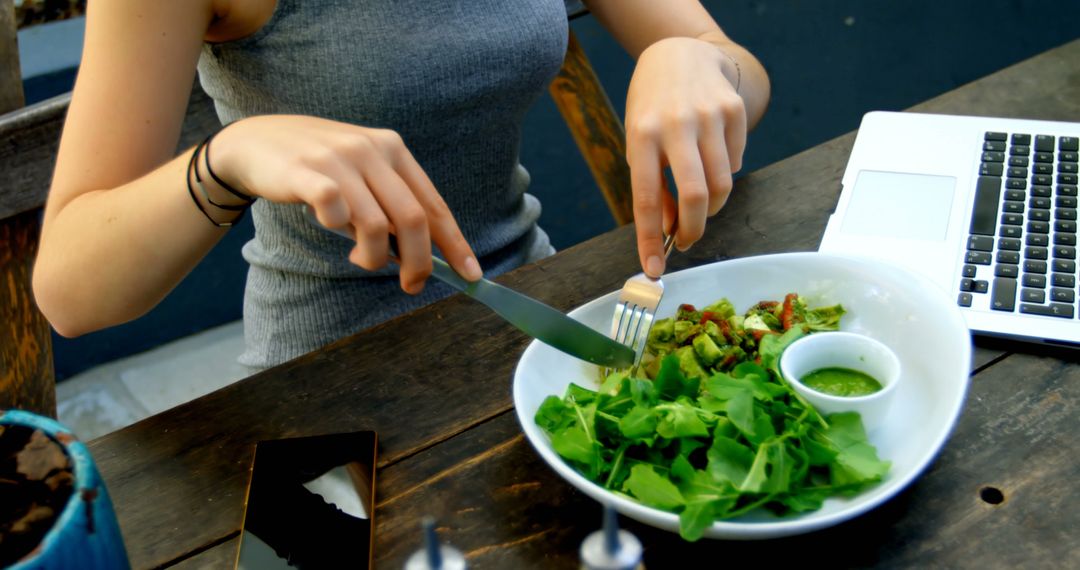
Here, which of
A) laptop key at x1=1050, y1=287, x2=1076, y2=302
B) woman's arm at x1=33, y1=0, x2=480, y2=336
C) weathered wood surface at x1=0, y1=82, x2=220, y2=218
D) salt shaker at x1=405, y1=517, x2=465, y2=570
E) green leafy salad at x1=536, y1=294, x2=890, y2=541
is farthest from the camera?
weathered wood surface at x1=0, y1=82, x2=220, y2=218

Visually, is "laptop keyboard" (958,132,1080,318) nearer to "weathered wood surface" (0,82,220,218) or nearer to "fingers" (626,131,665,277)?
"fingers" (626,131,665,277)

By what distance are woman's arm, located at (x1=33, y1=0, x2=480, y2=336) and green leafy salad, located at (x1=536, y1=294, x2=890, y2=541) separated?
0.16m

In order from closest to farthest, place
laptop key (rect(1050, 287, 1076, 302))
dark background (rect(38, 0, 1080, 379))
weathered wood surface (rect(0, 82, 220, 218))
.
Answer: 1. laptop key (rect(1050, 287, 1076, 302))
2. weathered wood surface (rect(0, 82, 220, 218))
3. dark background (rect(38, 0, 1080, 379))

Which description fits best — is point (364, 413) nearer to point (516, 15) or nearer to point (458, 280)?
point (458, 280)

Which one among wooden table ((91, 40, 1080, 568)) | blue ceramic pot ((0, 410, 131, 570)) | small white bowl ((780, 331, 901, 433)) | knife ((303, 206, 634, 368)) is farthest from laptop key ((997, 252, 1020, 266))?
blue ceramic pot ((0, 410, 131, 570))


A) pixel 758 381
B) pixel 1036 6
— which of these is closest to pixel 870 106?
pixel 1036 6

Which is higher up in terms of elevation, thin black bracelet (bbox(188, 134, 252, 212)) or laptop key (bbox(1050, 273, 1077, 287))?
thin black bracelet (bbox(188, 134, 252, 212))

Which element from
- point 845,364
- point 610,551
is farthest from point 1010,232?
point 610,551

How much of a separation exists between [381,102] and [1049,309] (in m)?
0.69

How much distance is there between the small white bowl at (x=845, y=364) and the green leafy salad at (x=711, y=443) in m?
0.01

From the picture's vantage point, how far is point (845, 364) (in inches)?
30.0

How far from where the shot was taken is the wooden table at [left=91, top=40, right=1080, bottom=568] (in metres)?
0.66

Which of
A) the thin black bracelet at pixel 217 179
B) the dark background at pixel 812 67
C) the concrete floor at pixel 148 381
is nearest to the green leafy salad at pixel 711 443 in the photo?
the thin black bracelet at pixel 217 179

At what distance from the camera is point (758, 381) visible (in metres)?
0.71
